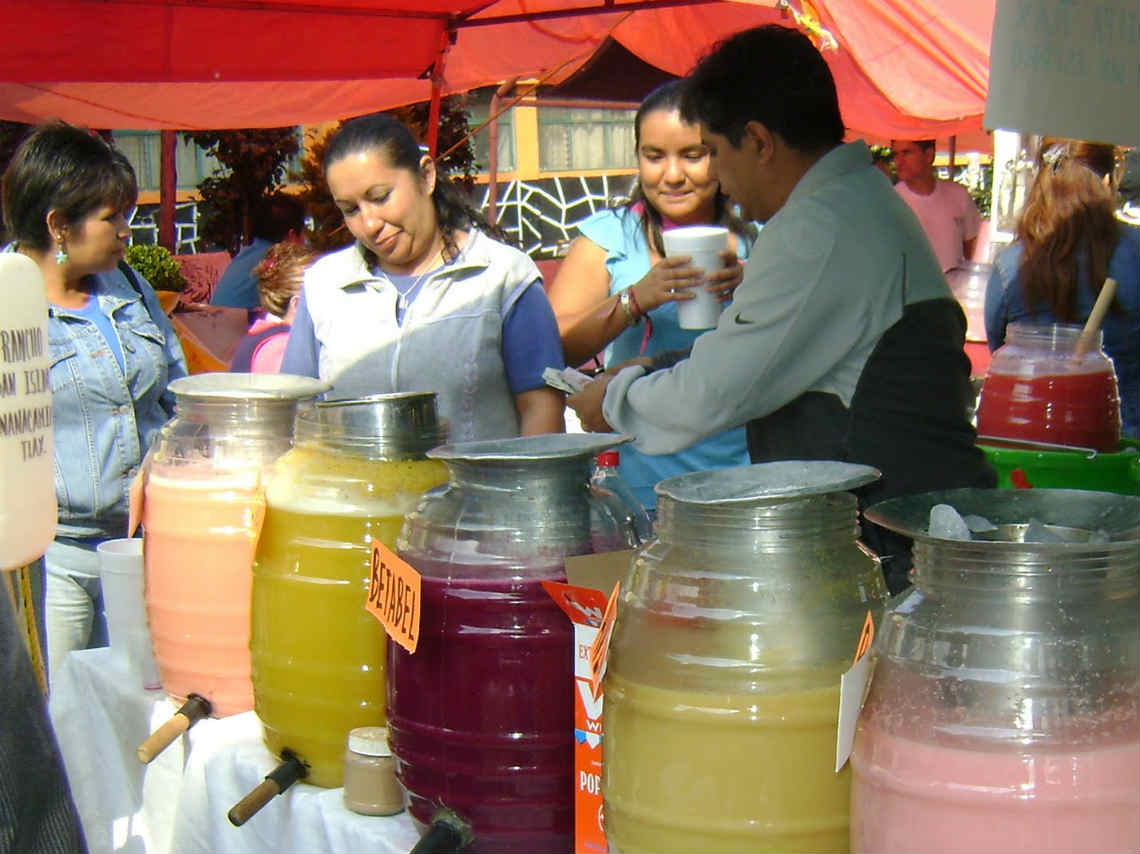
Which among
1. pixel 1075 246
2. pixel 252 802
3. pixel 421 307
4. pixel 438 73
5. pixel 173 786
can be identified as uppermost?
pixel 438 73

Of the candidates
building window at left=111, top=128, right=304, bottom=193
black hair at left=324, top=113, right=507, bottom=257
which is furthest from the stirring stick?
building window at left=111, top=128, right=304, bottom=193

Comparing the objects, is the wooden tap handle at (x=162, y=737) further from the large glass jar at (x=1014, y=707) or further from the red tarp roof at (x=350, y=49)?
the red tarp roof at (x=350, y=49)

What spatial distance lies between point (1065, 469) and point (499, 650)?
4.14 ft

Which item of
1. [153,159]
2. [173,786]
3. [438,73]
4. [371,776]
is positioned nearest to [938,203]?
[438,73]

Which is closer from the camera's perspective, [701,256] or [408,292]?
[701,256]

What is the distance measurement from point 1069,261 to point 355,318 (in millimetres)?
2173

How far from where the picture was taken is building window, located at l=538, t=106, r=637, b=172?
14.5 meters

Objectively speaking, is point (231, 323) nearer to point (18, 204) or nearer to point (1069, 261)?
point (18, 204)

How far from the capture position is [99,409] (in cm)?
293

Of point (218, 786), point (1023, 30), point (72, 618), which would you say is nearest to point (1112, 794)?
point (1023, 30)

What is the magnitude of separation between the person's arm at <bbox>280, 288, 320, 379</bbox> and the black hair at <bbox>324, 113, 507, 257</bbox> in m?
0.30

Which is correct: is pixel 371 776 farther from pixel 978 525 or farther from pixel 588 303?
pixel 588 303

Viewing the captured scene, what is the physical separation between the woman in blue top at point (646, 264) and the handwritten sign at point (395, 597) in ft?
3.47

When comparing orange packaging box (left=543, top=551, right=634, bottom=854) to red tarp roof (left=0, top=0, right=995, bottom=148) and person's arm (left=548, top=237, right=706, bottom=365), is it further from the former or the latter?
red tarp roof (left=0, top=0, right=995, bottom=148)
